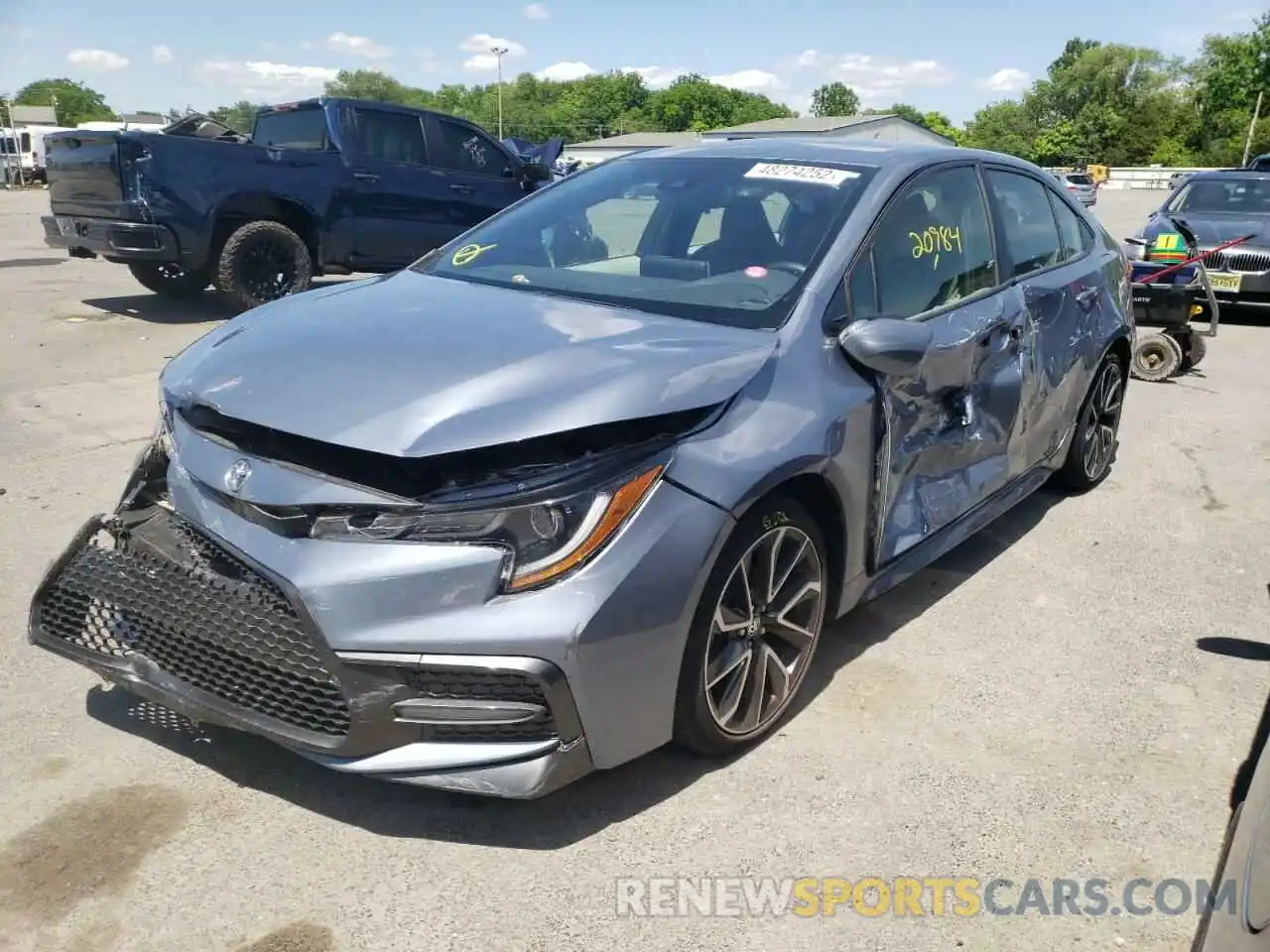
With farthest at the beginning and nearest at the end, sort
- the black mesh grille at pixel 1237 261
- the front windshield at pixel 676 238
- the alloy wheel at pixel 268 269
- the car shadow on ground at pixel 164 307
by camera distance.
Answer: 1. the black mesh grille at pixel 1237 261
2. the car shadow on ground at pixel 164 307
3. the alloy wheel at pixel 268 269
4. the front windshield at pixel 676 238

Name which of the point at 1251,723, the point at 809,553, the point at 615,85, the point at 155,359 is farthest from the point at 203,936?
the point at 615,85

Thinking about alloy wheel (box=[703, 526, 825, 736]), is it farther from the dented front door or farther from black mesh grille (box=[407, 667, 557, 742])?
black mesh grille (box=[407, 667, 557, 742])

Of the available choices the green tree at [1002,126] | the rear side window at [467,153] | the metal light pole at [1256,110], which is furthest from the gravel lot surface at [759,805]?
the green tree at [1002,126]

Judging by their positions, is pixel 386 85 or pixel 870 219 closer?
pixel 870 219

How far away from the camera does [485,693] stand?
7.82 feet

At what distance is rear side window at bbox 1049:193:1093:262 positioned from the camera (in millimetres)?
4867

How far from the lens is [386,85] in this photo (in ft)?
406

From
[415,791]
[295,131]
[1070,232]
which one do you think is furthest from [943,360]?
[295,131]

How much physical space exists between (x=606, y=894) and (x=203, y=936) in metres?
0.88

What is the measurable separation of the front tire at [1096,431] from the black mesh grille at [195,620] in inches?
155

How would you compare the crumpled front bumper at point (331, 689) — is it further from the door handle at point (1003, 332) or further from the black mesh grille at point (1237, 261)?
the black mesh grille at point (1237, 261)

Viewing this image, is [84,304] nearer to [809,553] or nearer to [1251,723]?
[809,553]

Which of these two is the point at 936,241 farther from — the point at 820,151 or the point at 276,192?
the point at 276,192

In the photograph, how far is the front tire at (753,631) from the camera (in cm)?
270
